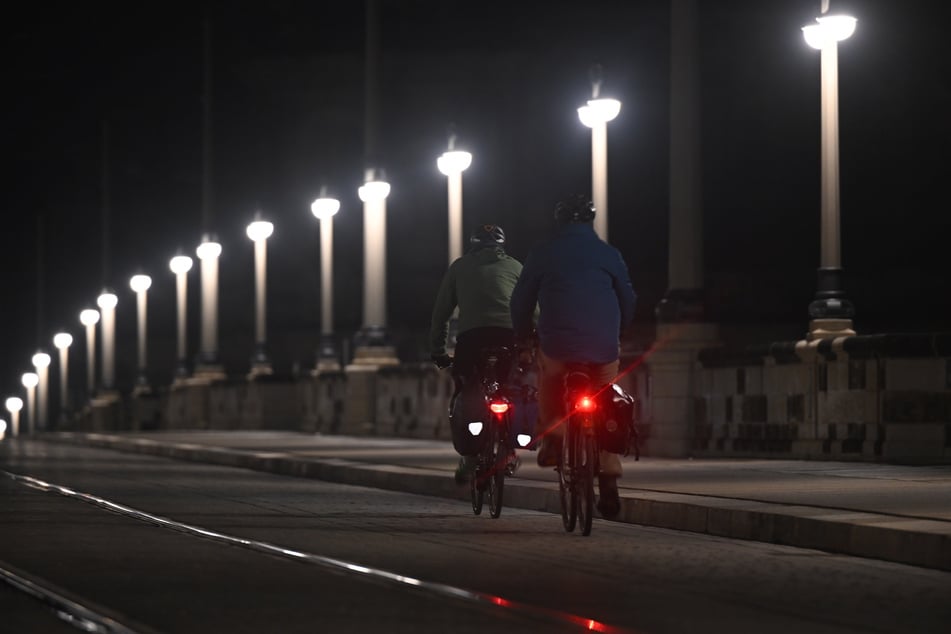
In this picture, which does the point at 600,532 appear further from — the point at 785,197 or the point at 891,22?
the point at 785,197

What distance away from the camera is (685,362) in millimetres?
24141

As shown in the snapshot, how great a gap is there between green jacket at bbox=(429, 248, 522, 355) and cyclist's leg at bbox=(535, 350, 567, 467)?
126 centimetres

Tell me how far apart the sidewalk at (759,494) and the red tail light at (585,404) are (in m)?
1.11

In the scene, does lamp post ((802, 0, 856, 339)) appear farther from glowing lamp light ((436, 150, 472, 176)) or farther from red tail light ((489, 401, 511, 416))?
glowing lamp light ((436, 150, 472, 176))

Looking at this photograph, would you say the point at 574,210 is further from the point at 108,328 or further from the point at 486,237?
the point at 108,328

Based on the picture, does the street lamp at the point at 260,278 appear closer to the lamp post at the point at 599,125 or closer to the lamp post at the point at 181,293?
the lamp post at the point at 181,293

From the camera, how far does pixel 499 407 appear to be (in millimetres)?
14141

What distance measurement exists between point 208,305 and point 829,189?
4217cm

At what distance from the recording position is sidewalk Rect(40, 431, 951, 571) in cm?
1162

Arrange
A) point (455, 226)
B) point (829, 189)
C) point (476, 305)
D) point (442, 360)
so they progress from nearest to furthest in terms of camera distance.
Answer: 1. point (476, 305)
2. point (442, 360)
3. point (829, 189)
4. point (455, 226)

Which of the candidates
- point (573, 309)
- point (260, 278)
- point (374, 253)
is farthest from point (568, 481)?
point (260, 278)

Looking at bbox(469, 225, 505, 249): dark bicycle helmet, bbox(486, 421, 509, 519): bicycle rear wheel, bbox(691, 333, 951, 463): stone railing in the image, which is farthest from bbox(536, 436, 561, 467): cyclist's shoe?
bbox(691, 333, 951, 463): stone railing

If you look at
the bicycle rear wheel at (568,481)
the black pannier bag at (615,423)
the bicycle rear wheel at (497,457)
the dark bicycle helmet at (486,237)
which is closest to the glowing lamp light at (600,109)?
the dark bicycle helmet at (486,237)

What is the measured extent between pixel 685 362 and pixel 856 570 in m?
13.4
